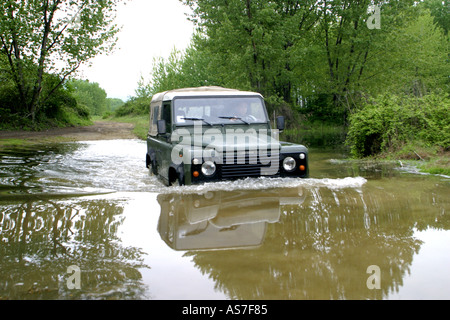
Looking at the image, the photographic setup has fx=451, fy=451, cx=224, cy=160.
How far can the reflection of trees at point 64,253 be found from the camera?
329 cm

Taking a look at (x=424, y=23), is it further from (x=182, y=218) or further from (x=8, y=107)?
(x=182, y=218)

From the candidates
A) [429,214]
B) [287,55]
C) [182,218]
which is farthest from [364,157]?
[287,55]

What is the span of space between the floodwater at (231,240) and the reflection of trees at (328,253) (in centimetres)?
1

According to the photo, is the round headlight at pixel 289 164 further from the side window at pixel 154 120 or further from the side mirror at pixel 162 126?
the side window at pixel 154 120

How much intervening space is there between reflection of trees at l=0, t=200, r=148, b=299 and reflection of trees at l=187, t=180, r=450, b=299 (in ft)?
2.29

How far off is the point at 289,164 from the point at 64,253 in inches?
161

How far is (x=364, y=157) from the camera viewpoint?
12.8 m

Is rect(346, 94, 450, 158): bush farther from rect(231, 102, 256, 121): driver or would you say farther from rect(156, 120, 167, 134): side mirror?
rect(156, 120, 167, 134): side mirror

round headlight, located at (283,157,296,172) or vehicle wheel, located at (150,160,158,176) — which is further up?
round headlight, located at (283,157,296,172)

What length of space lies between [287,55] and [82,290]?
24237 mm

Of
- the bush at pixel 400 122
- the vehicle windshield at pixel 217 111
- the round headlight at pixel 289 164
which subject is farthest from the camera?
the bush at pixel 400 122

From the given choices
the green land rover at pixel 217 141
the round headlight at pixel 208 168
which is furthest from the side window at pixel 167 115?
the round headlight at pixel 208 168

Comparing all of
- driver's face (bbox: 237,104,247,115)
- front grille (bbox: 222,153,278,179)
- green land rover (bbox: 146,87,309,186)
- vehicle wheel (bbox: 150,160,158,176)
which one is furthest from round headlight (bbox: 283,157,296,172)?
vehicle wheel (bbox: 150,160,158,176)

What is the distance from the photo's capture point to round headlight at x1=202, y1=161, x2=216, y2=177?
22.6 feet
